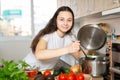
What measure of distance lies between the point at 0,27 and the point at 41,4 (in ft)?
2.70

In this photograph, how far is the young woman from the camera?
1.34 metres

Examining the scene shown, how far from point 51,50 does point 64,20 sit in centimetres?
22

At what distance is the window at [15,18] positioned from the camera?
12.2ft

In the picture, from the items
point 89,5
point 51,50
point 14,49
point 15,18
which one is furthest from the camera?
point 15,18

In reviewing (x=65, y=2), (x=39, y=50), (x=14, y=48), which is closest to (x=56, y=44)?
(x=39, y=50)

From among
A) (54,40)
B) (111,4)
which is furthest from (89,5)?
(54,40)

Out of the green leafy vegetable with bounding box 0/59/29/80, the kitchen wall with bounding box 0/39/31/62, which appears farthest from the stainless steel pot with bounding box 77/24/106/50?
the kitchen wall with bounding box 0/39/31/62

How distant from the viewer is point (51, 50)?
4.44 feet

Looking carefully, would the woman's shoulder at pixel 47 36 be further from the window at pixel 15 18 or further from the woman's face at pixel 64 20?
the window at pixel 15 18

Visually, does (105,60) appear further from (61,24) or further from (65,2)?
(65,2)

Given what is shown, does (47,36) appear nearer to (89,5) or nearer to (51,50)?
(51,50)

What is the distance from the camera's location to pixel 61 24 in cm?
142

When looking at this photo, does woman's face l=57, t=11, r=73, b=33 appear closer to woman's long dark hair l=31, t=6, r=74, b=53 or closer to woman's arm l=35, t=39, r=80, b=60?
woman's long dark hair l=31, t=6, r=74, b=53

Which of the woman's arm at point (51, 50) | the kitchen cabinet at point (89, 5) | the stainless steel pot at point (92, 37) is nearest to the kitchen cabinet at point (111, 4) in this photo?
the kitchen cabinet at point (89, 5)
